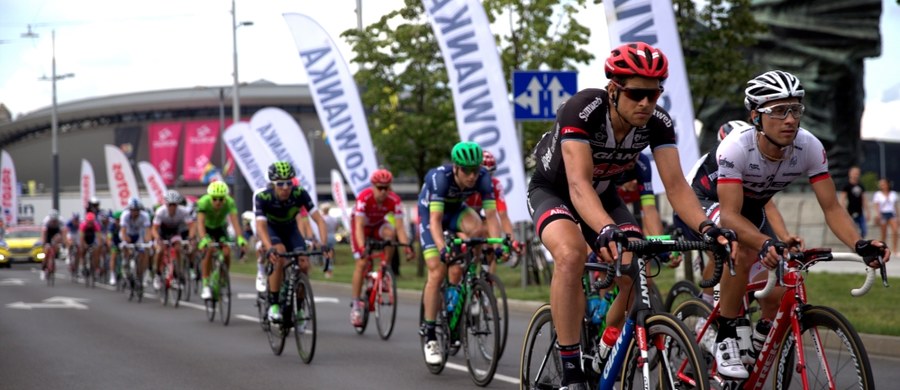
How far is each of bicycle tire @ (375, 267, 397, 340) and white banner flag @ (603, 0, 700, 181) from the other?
370cm

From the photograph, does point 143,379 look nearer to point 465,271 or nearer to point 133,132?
point 465,271

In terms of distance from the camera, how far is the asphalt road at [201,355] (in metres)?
9.62

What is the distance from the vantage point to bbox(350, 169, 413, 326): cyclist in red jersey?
41.1ft

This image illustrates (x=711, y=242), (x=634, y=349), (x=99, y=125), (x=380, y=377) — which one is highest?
(x=99, y=125)

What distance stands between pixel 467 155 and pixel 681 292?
6.37 ft

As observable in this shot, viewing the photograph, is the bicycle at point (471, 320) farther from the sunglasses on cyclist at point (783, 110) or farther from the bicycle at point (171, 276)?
the bicycle at point (171, 276)

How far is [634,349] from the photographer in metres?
5.25

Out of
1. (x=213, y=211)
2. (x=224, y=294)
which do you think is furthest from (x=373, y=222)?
(x=213, y=211)

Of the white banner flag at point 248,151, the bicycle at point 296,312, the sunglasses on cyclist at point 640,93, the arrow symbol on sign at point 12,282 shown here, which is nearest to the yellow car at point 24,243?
the arrow symbol on sign at point 12,282

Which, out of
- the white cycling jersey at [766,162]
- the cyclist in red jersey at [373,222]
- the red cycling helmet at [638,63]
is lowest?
the cyclist in red jersey at [373,222]

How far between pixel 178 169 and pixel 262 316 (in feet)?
329

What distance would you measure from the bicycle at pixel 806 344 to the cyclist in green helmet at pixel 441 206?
3.80 m

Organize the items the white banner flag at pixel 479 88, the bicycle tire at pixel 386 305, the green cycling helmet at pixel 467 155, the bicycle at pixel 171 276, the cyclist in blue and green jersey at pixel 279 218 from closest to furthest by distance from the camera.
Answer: the green cycling helmet at pixel 467 155, the cyclist in blue and green jersey at pixel 279 218, the bicycle tire at pixel 386 305, the white banner flag at pixel 479 88, the bicycle at pixel 171 276

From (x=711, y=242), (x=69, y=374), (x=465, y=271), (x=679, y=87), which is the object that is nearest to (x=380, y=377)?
(x=465, y=271)
